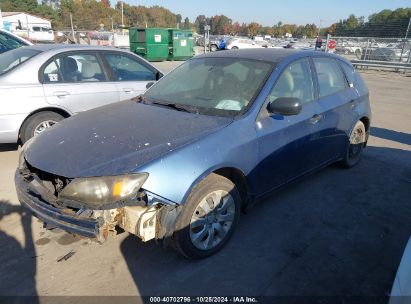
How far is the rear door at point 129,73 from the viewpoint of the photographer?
18.7ft

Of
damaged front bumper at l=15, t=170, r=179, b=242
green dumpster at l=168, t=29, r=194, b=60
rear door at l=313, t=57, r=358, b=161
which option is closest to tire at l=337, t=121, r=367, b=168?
rear door at l=313, t=57, r=358, b=161

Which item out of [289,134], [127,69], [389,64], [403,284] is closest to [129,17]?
[389,64]

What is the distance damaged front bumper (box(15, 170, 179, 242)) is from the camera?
2.46 m

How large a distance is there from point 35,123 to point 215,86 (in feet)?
9.26

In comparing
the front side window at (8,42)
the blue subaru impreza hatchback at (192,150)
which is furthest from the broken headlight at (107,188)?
the front side window at (8,42)

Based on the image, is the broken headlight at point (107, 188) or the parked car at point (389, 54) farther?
the parked car at point (389, 54)

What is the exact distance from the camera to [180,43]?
2270cm

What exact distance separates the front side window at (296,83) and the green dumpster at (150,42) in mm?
18653

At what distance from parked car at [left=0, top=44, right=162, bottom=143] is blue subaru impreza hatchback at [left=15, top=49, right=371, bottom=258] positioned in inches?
64.7

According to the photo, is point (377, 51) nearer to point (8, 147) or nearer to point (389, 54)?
point (389, 54)

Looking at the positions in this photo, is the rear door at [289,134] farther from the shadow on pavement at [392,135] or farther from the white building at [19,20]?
the white building at [19,20]

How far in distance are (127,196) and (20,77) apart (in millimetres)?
3384

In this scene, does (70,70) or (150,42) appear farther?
(150,42)

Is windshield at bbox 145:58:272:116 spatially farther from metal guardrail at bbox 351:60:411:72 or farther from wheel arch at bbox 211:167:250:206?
metal guardrail at bbox 351:60:411:72
